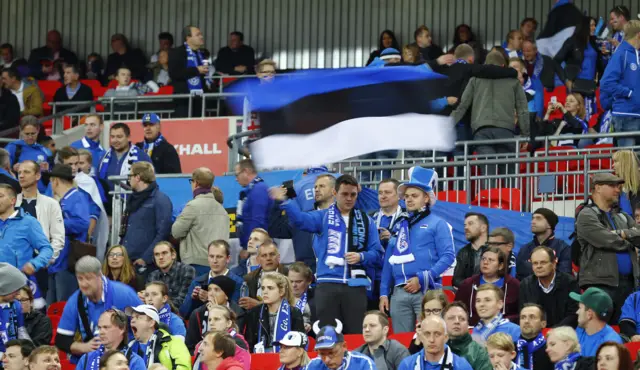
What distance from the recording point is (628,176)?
1450 centimetres

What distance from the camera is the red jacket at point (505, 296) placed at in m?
13.0

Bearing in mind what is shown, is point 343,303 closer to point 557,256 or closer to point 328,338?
point 328,338

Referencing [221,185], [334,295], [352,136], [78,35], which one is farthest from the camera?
[78,35]

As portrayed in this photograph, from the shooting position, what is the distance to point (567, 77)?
20.3m

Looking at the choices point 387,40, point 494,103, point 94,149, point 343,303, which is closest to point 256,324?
point 343,303

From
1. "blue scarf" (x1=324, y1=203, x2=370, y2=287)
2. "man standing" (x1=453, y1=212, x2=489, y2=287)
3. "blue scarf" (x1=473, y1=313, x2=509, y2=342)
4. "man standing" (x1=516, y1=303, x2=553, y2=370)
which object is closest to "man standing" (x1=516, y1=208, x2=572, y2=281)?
"man standing" (x1=453, y1=212, x2=489, y2=287)

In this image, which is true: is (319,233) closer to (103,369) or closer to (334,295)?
(334,295)

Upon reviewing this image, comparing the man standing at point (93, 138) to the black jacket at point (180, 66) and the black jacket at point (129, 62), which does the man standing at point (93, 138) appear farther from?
the black jacket at point (129, 62)

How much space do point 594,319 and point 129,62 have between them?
14.5m

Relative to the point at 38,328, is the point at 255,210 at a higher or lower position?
higher

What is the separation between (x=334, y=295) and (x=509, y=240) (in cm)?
170

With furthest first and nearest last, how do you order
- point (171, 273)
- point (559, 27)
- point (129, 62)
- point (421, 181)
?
point (129, 62), point (559, 27), point (171, 273), point (421, 181)

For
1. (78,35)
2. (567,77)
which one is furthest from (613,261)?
(78,35)

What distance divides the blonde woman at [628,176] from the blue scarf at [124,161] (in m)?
5.81
